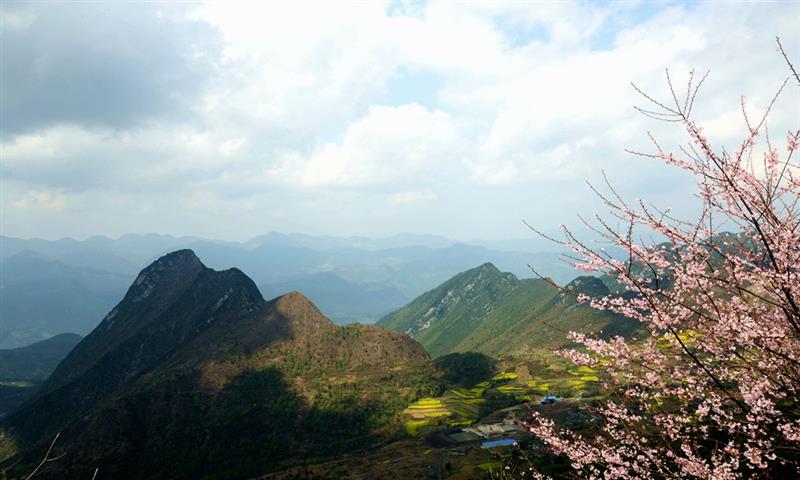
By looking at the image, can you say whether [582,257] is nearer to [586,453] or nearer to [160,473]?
[586,453]

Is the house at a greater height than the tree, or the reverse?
the tree

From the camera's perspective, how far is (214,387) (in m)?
114

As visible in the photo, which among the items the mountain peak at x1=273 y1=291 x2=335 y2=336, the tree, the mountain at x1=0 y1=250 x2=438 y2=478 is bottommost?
the mountain at x1=0 y1=250 x2=438 y2=478

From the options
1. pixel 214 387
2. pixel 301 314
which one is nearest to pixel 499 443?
pixel 214 387

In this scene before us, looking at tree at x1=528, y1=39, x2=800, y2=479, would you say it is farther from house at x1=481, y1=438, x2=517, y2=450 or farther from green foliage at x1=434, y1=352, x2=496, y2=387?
green foliage at x1=434, y1=352, x2=496, y2=387

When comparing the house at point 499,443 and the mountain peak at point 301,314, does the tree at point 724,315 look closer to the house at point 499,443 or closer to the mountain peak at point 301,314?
the house at point 499,443

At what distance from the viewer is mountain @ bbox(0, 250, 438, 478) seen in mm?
93188

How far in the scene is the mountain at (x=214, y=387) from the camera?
93.2 meters

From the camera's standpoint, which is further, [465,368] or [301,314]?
[301,314]

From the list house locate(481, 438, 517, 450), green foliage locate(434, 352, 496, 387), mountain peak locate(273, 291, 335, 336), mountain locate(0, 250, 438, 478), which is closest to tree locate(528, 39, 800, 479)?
house locate(481, 438, 517, 450)

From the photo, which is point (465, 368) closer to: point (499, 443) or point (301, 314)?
point (499, 443)

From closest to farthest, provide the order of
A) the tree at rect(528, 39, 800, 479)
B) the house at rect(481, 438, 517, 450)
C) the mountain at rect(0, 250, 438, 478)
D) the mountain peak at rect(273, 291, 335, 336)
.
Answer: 1. the tree at rect(528, 39, 800, 479)
2. the house at rect(481, 438, 517, 450)
3. the mountain at rect(0, 250, 438, 478)
4. the mountain peak at rect(273, 291, 335, 336)

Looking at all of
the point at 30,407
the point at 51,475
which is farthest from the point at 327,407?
the point at 30,407

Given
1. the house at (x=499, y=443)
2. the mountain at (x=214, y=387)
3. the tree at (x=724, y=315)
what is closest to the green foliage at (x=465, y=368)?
the mountain at (x=214, y=387)
